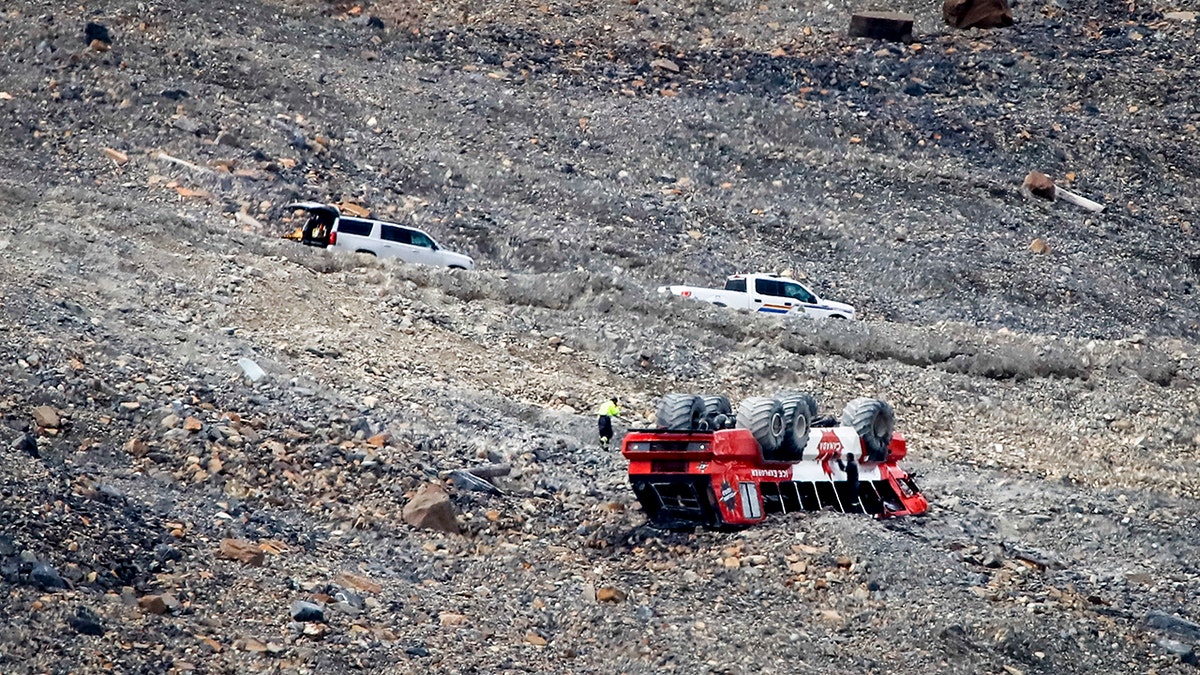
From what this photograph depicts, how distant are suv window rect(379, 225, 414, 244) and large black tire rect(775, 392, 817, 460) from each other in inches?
494

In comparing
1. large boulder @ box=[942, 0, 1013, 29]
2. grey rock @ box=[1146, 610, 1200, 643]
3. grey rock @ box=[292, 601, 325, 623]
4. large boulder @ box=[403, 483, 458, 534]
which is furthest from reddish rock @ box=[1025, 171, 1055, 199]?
grey rock @ box=[292, 601, 325, 623]

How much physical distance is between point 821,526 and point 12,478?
749 centimetres

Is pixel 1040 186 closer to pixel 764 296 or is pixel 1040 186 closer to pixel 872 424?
pixel 764 296

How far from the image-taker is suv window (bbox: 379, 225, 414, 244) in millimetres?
27938

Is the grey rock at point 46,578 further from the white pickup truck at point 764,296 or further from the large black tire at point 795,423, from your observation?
the white pickup truck at point 764,296

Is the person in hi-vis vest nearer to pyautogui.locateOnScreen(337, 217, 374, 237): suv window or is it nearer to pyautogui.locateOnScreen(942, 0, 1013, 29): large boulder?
pyautogui.locateOnScreen(337, 217, 374, 237): suv window

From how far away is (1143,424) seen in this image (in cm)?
2408

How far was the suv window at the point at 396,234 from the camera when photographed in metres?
27.9

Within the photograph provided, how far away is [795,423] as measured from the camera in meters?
16.6

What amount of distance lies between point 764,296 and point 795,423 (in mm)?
11814

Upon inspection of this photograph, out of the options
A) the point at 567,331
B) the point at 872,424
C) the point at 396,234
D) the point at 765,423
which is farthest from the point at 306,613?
the point at 396,234

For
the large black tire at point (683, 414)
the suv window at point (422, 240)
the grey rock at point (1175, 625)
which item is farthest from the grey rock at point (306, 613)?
the suv window at point (422, 240)

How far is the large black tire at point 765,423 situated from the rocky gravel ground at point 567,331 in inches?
30.0

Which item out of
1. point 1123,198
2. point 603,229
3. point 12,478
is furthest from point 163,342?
point 1123,198
